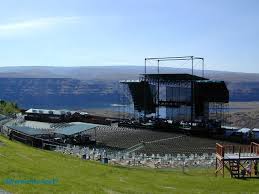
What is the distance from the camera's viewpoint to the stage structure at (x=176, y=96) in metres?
64.1

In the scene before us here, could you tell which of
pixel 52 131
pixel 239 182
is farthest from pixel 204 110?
pixel 239 182

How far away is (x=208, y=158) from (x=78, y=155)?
1155cm

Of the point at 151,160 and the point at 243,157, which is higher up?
the point at 243,157

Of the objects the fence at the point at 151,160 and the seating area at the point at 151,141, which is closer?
the fence at the point at 151,160

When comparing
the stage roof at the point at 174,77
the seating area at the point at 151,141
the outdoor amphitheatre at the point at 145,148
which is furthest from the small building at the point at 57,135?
the stage roof at the point at 174,77

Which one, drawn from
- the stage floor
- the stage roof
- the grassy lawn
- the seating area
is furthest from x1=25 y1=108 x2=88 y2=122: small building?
the stage floor

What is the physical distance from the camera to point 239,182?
24.2 m

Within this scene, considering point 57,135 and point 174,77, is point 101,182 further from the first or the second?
point 174,77

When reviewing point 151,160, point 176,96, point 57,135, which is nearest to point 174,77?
point 176,96

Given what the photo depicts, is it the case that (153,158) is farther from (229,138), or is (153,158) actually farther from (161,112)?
(161,112)

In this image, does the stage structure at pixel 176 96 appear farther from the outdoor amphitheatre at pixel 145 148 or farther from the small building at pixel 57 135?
the small building at pixel 57 135

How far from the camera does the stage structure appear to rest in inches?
2525

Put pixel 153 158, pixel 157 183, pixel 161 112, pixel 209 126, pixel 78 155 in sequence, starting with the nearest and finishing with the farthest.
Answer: pixel 157 183 < pixel 153 158 < pixel 78 155 < pixel 209 126 < pixel 161 112

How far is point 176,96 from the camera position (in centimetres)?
7031
